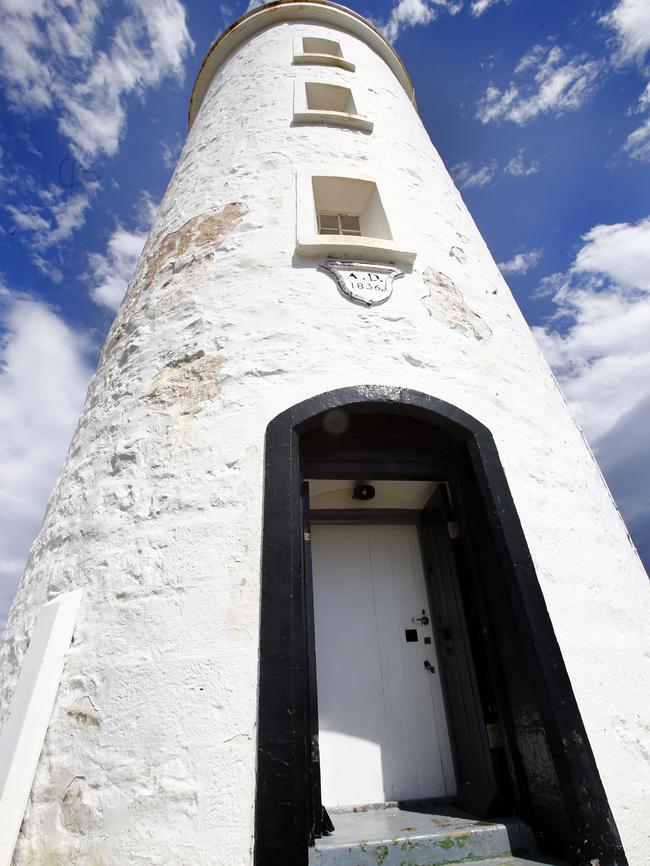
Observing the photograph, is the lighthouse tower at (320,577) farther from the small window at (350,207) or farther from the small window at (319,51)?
the small window at (319,51)

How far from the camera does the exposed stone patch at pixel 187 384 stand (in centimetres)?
320

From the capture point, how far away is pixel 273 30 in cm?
804

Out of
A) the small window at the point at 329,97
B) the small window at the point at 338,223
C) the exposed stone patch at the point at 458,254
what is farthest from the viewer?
the small window at the point at 329,97

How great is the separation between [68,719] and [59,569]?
Result: 889mm

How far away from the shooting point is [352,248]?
394 centimetres

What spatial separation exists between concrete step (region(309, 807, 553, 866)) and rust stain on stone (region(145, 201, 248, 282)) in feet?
14.0

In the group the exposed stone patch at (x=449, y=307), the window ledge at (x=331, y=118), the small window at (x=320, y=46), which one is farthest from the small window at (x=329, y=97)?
the exposed stone patch at (x=449, y=307)

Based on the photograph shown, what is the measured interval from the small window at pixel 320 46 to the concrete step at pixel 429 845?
9884mm

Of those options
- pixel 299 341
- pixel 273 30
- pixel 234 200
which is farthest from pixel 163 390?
pixel 273 30

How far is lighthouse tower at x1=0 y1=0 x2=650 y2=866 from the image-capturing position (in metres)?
2.17

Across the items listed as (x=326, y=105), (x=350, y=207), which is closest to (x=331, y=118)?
(x=350, y=207)

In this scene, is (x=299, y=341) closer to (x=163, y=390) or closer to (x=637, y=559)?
(x=163, y=390)

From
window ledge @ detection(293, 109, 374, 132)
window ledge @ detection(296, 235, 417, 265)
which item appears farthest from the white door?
window ledge @ detection(293, 109, 374, 132)

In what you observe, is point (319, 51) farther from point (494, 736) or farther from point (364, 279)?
point (494, 736)
